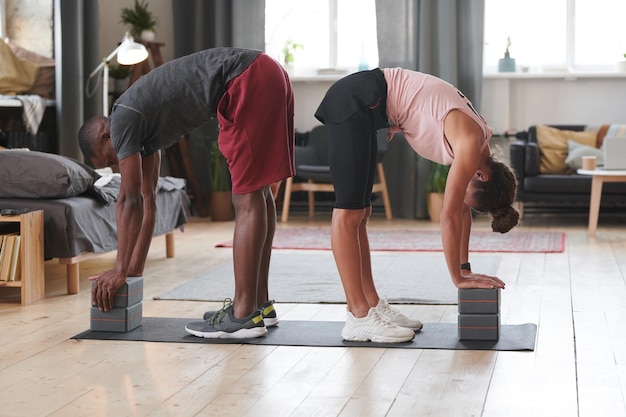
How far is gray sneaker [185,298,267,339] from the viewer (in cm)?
311

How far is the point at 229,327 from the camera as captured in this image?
3.12 metres

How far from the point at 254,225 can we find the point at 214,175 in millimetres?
4858

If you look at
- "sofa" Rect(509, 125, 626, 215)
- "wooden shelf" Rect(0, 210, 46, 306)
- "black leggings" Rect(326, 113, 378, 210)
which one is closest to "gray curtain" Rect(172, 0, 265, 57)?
"sofa" Rect(509, 125, 626, 215)

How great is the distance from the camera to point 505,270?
4773mm

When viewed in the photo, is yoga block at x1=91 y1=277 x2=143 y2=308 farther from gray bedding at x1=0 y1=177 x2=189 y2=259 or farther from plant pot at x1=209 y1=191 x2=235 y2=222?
plant pot at x1=209 y1=191 x2=235 y2=222

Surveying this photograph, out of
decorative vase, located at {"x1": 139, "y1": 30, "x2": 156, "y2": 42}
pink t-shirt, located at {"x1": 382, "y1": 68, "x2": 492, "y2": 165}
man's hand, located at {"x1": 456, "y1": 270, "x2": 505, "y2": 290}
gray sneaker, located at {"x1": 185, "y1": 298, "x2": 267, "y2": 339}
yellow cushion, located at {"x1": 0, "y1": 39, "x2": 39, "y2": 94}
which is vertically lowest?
gray sneaker, located at {"x1": 185, "y1": 298, "x2": 267, "y2": 339}

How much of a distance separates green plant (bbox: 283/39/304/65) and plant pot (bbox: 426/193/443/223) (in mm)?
1683

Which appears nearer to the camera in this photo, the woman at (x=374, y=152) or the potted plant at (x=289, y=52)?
the woman at (x=374, y=152)

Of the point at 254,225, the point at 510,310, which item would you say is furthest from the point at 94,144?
the point at 510,310

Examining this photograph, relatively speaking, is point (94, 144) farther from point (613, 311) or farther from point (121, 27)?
point (121, 27)

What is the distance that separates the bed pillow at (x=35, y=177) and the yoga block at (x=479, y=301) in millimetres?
1875

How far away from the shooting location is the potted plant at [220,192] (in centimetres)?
772

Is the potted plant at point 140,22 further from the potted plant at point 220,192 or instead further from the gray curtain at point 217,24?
the potted plant at point 220,192

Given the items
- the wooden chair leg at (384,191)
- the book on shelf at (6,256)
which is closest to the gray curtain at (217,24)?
the wooden chair leg at (384,191)
